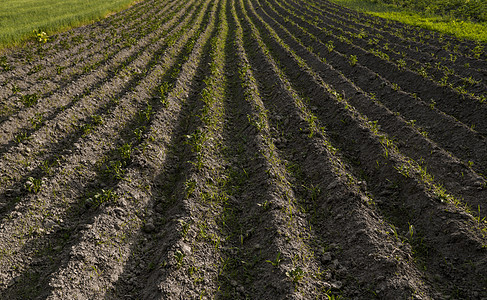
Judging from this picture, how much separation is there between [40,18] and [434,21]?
77.9 ft

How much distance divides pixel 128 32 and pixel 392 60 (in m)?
12.4

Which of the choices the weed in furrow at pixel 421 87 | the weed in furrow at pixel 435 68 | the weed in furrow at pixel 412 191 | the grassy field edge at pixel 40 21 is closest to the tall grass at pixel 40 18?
the grassy field edge at pixel 40 21

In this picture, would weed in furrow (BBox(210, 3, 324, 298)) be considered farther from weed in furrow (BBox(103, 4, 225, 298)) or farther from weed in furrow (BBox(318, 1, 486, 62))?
weed in furrow (BBox(318, 1, 486, 62))

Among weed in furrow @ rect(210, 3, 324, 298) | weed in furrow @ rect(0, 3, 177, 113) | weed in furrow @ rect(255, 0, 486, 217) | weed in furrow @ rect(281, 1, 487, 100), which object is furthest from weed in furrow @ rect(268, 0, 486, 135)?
weed in furrow @ rect(0, 3, 177, 113)

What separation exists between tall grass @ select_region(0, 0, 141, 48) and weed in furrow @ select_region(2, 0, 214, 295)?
8.59 m

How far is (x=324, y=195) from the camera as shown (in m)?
5.03

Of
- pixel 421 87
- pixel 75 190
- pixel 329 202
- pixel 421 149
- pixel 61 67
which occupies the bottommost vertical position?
pixel 75 190

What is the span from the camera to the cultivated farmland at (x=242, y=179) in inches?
145

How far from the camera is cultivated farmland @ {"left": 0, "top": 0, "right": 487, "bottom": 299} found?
3.68 meters

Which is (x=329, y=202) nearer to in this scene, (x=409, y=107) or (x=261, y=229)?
(x=261, y=229)

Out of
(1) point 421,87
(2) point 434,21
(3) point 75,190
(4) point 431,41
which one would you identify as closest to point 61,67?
(3) point 75,190

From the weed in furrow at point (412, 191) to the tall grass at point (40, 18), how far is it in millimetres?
13126

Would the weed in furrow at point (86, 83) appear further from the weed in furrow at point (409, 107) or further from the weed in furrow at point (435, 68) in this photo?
the weed in furrow at point (435, 68)

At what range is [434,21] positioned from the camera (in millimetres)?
18672
